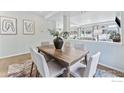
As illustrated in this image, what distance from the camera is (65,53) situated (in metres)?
1.40

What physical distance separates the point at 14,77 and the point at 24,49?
0.34 m

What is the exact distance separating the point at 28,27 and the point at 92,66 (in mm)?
856

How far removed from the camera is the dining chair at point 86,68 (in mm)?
1331

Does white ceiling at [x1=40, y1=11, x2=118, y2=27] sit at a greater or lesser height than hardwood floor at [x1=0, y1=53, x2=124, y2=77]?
greater

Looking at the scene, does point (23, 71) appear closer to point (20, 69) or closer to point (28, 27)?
point (20, 69)

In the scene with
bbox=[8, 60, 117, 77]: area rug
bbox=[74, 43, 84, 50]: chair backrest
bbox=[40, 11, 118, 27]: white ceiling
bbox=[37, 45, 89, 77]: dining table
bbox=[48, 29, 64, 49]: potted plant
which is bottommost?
bbox=[8, 60, 117, 77]: area rug

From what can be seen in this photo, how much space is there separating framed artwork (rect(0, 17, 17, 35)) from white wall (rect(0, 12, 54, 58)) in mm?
34

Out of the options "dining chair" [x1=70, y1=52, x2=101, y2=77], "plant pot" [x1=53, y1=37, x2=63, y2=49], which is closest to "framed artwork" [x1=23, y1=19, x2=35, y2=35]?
"plant pot" [x1=53, y1=37, x2=63, y2=49]

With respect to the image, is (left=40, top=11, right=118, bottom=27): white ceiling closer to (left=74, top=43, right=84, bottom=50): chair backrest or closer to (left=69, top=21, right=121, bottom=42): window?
(left=69, top=21, right=121, bottom=42): window

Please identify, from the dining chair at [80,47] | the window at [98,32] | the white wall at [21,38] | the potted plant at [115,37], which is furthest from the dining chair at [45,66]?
the potted plant at [115,37]

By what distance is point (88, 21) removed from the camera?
1.39m

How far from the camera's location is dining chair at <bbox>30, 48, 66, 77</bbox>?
53.6 inches
